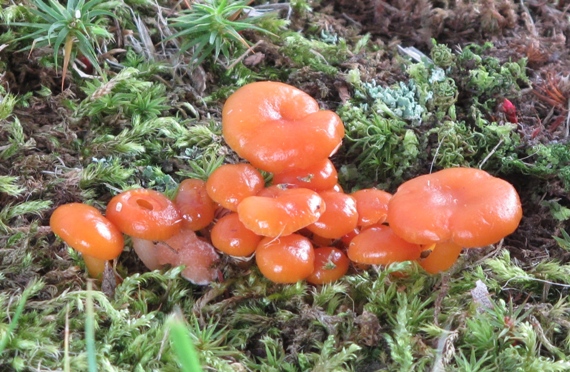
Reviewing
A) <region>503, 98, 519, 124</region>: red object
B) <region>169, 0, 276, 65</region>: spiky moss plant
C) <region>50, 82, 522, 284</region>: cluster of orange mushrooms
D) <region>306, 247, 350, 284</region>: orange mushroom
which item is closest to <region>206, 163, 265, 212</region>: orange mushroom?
<region>50, 82, 522, 284</region>: cluster of orange mushrooms

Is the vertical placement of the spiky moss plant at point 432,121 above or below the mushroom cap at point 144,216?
below

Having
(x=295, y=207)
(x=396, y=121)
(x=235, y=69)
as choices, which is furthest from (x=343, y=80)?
(x=295, y=207)

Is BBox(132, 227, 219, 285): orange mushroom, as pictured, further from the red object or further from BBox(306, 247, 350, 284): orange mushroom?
the red object

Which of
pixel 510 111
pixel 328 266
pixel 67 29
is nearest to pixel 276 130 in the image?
pixel 328 266

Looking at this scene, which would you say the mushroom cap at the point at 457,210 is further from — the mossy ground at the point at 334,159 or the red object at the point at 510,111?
the red object at the point at 510,111

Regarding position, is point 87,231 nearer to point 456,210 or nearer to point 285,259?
point 285,259

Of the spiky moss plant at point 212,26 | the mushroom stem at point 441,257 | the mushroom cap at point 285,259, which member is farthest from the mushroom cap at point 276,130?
the spiky moss plant at point 212,26

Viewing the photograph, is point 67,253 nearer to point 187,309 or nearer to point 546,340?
point 187,309
